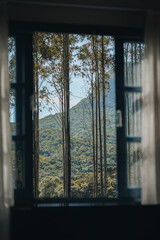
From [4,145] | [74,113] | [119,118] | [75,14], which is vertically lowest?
[4,145]

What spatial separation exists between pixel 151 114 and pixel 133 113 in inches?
8.7

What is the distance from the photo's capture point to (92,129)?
466cm

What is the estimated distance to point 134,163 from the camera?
2561 mm

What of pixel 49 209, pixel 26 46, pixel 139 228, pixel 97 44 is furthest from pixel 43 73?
pixel 139 228

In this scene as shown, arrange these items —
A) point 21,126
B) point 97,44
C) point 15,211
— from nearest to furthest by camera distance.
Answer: point 15,211, point 21,126, point 97,44

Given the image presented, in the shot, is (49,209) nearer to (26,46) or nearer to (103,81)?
(26,46)

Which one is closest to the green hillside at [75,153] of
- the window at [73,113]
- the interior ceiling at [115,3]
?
the window at [73,113]

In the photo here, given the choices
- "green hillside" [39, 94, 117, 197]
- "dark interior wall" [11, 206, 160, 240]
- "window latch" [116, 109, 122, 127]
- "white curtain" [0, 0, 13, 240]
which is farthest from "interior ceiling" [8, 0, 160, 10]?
"green hillside" [39, 94, 117, 197]

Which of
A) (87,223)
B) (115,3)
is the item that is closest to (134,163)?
(87,223)

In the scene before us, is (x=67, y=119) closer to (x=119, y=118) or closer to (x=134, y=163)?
(x=119, y=118)

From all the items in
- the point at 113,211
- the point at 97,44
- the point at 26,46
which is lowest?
the point at 113,211

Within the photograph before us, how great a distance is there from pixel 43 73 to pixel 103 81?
3.50ft

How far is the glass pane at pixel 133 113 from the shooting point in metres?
2.58

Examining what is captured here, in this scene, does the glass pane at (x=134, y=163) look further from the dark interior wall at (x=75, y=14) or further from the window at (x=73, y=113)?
the window at (x=73, y=113)
